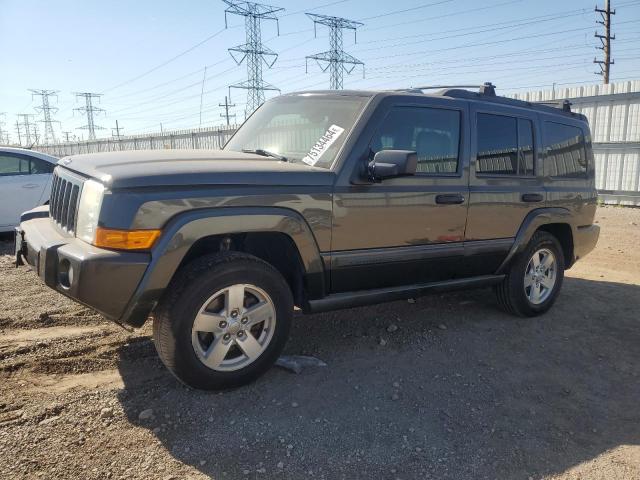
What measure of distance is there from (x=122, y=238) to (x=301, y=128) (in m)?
1.79

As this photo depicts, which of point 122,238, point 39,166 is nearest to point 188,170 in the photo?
point 122,238

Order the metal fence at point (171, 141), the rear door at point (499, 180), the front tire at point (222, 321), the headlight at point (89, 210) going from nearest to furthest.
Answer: the headlight at point (89, 210), the front tire at point (222, 321), the rear door at point (499, 180), the metal fence at point (171, 141)

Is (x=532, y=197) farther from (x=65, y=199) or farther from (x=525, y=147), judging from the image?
(x=65, y=199)

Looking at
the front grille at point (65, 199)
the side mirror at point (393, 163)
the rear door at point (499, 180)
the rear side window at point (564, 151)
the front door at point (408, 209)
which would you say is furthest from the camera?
the rear side window at point (564, 151)

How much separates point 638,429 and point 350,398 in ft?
5.82

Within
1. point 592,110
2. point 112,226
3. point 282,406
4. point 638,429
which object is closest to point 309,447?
point 282,406

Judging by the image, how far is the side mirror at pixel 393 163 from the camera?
3418 mm

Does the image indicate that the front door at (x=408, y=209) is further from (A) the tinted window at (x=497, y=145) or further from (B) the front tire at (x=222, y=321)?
(B) the front tire at (x=222, y=321)

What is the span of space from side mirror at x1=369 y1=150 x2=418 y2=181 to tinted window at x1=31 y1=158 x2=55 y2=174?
6.40 meters

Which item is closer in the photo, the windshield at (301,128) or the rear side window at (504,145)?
the windshield at (301,128)

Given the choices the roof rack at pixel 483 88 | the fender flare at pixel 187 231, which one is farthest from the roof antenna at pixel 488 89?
the fender flare at pixel 187 231

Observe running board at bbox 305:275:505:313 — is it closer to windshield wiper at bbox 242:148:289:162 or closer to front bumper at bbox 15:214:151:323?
windshield wiper at bbox 242:148:289:162

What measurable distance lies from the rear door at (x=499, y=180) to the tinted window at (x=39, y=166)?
6.58 m

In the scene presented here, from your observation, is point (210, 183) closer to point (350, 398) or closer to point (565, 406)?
point (350, 398)
